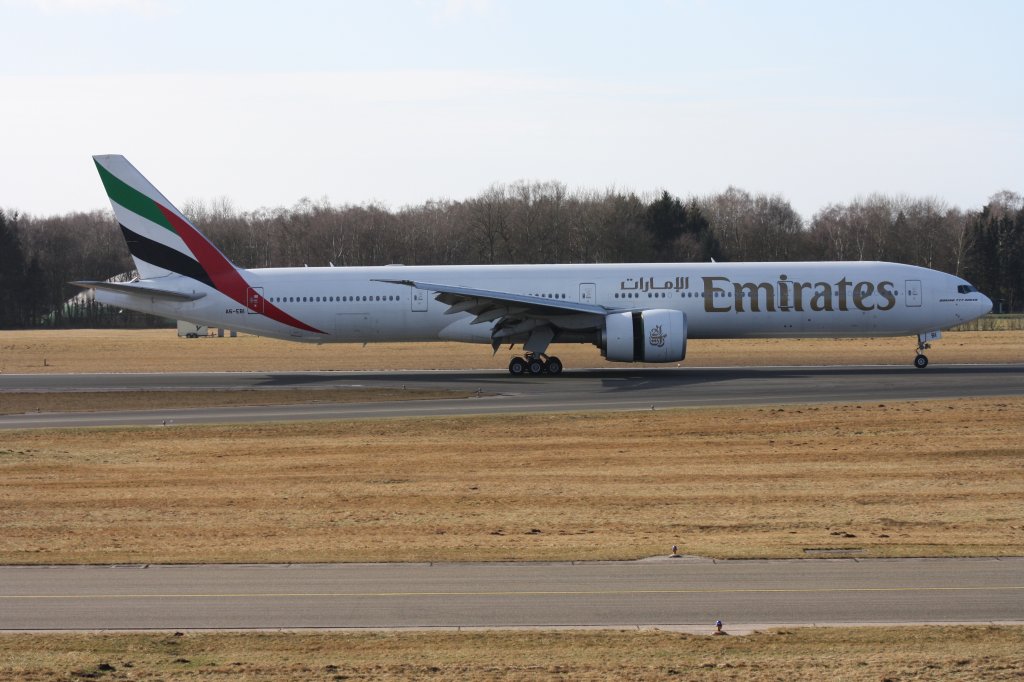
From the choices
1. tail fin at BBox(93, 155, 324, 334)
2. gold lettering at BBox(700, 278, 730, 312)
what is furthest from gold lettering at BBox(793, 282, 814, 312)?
tail fin at BBox(93, 155, 324, 334)

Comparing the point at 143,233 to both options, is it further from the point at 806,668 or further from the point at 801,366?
the point at 806,668

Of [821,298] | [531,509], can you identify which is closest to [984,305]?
[821,298]

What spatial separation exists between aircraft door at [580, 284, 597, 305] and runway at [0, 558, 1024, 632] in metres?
28.7

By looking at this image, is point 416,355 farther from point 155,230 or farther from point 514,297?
point 155,230

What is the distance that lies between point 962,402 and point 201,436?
841 inches

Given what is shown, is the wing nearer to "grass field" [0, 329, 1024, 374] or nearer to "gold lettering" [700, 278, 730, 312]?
"gold lettering" [700, 278, 730, 312]

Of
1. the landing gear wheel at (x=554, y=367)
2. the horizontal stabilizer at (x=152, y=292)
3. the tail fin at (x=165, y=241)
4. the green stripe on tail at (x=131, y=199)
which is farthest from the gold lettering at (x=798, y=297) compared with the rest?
the green stripe on tail at (x=131, y=199)

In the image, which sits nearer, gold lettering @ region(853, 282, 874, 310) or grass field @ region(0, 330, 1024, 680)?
grass field @ region(0, 330, 1024, 680)

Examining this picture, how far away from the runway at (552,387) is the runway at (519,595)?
57.1 feet

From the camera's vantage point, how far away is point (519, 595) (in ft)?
44.8

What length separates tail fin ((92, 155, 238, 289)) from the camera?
44656mm

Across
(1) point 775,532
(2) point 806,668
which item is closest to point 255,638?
(2) point 806,668

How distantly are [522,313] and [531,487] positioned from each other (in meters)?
20.6

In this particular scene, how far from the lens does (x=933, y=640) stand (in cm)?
1145
